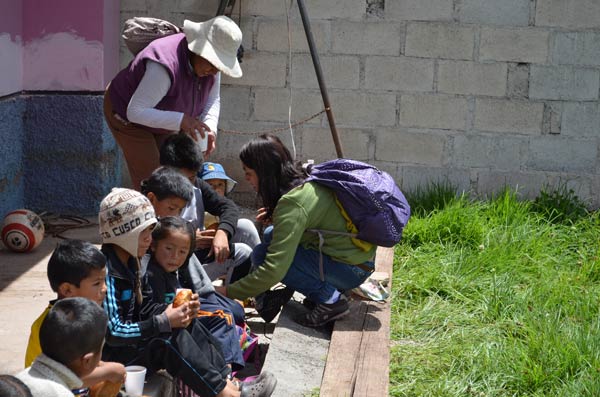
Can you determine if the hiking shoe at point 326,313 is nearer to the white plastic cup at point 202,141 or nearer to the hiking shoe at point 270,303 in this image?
the hiking shoe at point 270,303

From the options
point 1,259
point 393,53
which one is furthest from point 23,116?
point 393,53

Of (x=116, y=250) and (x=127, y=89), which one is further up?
(x=127, y=89)

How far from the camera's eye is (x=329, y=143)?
25.3ft

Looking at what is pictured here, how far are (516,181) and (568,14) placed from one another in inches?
53.6

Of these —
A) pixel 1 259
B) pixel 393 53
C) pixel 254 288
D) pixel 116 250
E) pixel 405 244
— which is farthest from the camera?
pixel 393 53

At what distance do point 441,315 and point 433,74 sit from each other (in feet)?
9.79

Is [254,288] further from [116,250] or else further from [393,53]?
[393,53]

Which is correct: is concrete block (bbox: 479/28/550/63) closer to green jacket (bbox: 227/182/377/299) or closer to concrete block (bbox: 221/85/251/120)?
concrete block (bbox: 221/85/251/120)

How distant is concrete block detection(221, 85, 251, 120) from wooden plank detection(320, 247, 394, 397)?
309cm

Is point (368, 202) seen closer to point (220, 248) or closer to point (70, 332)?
point (220, 248)

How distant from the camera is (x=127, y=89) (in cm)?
502

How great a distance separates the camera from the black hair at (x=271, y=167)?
14.9 ft


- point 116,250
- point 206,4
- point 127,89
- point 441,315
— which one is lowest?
point 441,315

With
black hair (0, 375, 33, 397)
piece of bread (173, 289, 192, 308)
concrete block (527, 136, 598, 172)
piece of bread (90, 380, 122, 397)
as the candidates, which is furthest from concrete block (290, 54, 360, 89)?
black hair (0, 375, 33, 397)
